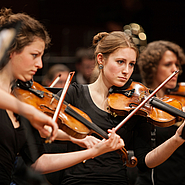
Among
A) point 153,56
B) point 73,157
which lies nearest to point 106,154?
point 73,157

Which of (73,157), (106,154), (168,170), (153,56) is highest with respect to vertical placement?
(153,56)

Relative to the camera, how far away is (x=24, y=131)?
0.91 meters

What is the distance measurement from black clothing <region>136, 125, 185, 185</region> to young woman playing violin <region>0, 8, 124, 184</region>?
2.03 feet

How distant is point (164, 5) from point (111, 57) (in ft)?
4.05

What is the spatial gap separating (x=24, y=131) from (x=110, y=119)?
0.42 metres

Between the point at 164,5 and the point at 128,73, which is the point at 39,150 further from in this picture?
the point at 164,5

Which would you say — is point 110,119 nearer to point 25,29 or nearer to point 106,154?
point 106,154

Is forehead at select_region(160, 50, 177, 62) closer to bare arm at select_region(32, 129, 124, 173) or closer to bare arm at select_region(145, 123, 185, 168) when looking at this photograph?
bare arm at select_region(145, 123, 185, 168)

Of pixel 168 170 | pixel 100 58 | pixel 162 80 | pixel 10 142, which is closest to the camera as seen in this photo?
pixel 10 142

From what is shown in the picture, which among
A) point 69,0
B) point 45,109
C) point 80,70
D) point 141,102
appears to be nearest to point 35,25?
point 45,109

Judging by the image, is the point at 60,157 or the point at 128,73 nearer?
the point at 60,157

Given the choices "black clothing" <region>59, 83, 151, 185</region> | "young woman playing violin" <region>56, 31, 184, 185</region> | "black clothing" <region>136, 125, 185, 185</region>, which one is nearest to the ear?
"young woman playing violin" <region>56, 31, 184, 185</region>

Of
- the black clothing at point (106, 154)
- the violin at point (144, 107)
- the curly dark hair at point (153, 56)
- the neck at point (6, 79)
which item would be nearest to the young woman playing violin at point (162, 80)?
the curly dark hair at point (153, 56)

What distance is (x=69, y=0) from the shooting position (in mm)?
2311
